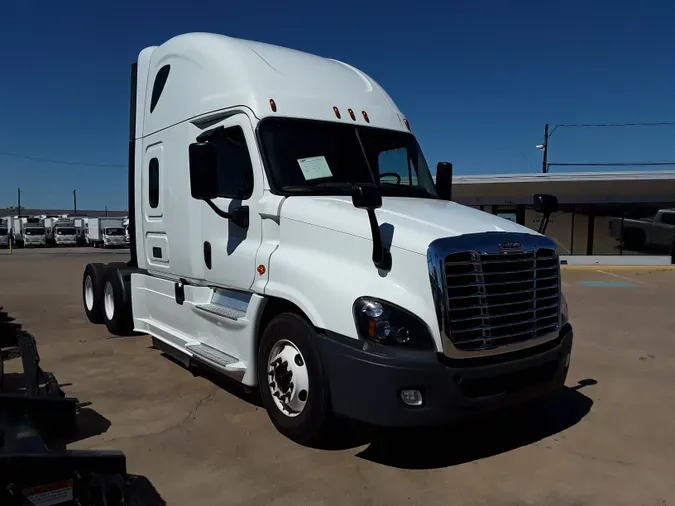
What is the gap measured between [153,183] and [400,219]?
3.71 meters

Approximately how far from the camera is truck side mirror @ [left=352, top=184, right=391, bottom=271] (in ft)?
12.4

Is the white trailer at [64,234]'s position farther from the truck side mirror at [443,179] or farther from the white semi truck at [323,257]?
the truck side mirror at [443,179]

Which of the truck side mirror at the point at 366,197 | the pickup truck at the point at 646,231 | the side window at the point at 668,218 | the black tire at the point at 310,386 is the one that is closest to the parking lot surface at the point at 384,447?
the black tire at the point at 310,386

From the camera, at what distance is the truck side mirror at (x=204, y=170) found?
479 cm

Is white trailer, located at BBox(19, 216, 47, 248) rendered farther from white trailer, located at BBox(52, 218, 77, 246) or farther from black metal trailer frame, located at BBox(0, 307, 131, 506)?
black metal trailer frame, located at BBox(0, 307, 131, 506)

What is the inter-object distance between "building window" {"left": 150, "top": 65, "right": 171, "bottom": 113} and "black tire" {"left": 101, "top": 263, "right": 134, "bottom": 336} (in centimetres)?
257

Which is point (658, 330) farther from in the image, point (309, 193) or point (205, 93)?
point (205, 93)

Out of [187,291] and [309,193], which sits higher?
[309,193]

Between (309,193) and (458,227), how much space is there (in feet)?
4.31

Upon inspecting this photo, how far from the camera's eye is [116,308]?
8.16 m

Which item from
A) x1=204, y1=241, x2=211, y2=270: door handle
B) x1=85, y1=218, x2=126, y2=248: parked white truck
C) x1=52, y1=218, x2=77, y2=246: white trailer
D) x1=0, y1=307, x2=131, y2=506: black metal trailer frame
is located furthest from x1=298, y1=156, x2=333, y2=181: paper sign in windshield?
x1=52, y1=218, x2=77, y2=246: white trailer

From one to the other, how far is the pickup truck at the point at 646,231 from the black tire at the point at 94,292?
813 inches

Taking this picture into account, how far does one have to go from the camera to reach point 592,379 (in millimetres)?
6562

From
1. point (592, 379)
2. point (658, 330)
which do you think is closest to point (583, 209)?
point (658, 330)
